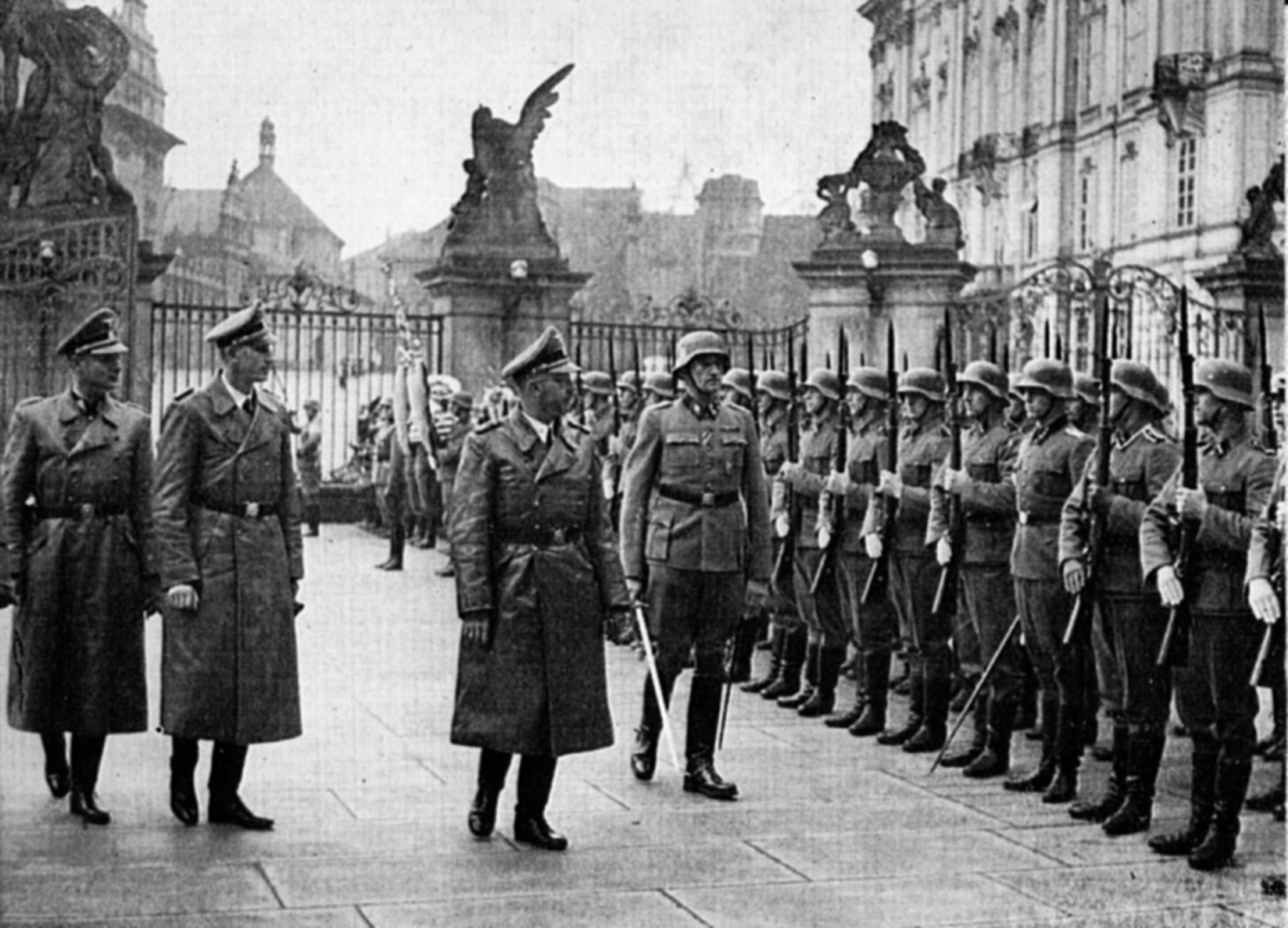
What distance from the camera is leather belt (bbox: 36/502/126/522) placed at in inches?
277

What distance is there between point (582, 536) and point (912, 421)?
2893mm

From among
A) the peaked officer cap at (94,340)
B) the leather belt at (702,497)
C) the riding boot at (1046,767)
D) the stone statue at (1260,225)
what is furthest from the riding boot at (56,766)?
the stone statue at (1260,225)

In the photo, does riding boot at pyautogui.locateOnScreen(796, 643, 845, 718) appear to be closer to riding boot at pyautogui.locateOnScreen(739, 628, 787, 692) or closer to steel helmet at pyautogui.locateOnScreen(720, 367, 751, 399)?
riding boot at pyautogui.locateOnScreen(739, 628, 787, 692)

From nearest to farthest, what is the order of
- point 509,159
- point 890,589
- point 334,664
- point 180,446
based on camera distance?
1. point 180,446
2. point 890,589
3. point 334,664
4. point 509,159

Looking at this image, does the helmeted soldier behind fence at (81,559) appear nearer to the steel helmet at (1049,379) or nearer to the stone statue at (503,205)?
the steel helmet at (1049,379)

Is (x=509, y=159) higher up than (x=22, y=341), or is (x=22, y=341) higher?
(x=509, y=159)

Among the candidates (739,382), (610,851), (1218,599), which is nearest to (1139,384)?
(1218,599)

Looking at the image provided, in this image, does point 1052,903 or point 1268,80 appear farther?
point 1268,80

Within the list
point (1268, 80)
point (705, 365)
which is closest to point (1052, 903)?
point (705, 365)

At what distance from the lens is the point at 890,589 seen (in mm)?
9141

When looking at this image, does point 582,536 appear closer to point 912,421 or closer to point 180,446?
point 180,446

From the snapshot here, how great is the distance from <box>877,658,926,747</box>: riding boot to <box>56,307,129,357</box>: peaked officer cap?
13.4 ft

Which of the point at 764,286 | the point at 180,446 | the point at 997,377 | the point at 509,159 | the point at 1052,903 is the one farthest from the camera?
the point at 764,286

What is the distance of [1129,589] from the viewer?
721 cm
